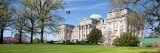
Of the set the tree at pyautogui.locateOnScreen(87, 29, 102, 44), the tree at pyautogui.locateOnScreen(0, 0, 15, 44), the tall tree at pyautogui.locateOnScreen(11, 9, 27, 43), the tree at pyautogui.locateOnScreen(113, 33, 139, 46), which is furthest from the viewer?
the tree at pyautogui.locateOnScreen(87, 29, 102, 44)

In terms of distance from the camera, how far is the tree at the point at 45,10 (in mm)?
70881

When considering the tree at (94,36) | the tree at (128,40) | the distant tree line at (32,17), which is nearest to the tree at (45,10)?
the distant tree line at (32,17)

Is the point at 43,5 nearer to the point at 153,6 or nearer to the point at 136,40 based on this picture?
the point at 136,40

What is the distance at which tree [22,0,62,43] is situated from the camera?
233ft

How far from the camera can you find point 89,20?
199 m

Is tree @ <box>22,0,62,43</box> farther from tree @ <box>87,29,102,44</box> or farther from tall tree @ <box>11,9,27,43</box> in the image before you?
tree @ <box>87,29,102,44</box>

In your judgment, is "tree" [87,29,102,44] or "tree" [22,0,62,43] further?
"tree" [87,29,102,44]

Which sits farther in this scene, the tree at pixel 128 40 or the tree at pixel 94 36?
the tree at pixel 94 36

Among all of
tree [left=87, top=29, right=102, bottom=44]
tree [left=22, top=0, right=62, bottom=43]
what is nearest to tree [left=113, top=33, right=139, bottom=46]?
tree [left=22, top=0, right=62, bottom=43]

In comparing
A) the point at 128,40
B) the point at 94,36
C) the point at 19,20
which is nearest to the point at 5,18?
the point at 19,20

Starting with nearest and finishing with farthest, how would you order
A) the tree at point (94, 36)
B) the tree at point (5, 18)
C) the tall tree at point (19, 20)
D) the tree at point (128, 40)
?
the tree at point (5, 18)
the tall tree at point (19, 20)
the tree at point (128, 40)
the tree at point (94, 36)

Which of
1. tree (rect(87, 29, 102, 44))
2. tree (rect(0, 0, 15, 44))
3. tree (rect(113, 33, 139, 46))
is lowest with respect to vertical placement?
tree (rect(113, 33, 139, 46))

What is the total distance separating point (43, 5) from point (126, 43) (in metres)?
22.1

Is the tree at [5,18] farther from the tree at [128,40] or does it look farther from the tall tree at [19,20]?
the tree at [128,40]
